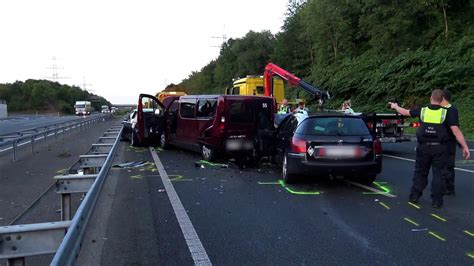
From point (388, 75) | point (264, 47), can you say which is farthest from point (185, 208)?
point (264, 47)

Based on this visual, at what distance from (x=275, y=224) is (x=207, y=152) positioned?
6.84 m

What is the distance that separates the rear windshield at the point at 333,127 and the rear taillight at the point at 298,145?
0.60ft

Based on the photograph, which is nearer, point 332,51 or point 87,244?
point 87,244

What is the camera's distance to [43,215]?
6.89m

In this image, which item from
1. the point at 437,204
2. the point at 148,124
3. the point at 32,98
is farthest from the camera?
the point at 32,98

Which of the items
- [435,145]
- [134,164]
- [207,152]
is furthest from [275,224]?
[134,164]

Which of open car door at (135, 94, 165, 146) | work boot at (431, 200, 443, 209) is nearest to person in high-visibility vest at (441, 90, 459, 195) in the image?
work boot at (431, 200, 443, 209)

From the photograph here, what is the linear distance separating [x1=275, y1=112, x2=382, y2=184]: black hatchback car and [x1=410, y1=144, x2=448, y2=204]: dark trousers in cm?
121

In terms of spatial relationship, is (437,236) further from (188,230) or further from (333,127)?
(333,127)

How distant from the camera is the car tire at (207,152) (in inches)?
496

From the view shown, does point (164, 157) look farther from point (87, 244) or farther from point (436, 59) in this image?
point (436, 59)

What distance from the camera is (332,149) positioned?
27.7ft

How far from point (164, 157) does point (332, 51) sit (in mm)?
36717

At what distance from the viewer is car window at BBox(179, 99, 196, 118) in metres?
14.1
